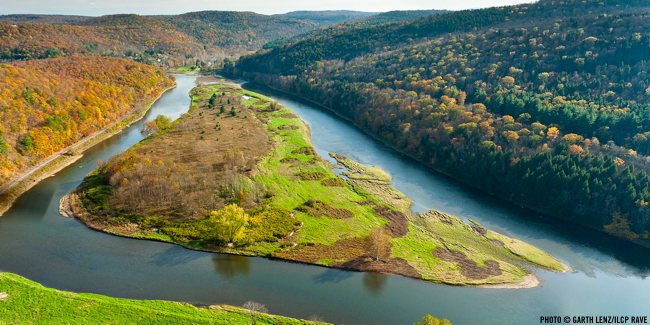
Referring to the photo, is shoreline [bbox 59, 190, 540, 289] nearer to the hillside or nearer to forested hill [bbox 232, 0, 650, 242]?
the hillside

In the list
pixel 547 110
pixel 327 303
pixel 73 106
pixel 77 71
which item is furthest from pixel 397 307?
pixel 77 71

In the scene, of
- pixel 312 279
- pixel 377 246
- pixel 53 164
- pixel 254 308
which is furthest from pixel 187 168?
pixel 377 246

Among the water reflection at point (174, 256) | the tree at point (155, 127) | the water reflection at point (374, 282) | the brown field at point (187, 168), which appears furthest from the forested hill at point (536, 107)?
the tree at point (155, 127)

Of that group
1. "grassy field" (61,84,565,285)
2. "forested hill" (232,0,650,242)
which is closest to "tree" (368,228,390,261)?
"grassy field" (61,84,565,285)

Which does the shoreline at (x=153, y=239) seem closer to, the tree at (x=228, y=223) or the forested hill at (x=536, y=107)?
the tree at (x=228, y=223)

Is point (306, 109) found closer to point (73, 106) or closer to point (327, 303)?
point (73, 106)

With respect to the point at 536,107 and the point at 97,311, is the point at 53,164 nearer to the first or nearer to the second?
the point at 97,311
